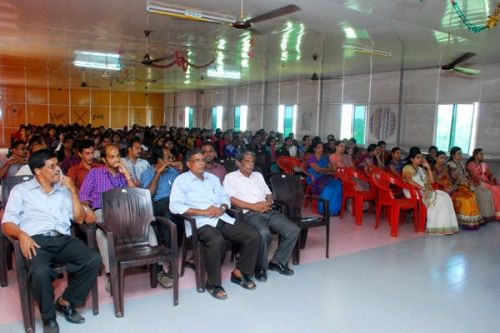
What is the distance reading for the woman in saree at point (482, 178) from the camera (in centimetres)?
669

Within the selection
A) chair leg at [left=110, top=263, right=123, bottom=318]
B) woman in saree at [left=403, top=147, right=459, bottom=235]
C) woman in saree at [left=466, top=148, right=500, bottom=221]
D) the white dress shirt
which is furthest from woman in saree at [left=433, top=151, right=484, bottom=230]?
chair leg at [left=110, top=263, right=123, bottom=318]

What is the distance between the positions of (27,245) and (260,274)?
1.97 metres

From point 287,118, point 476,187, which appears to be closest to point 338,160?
point 476,187

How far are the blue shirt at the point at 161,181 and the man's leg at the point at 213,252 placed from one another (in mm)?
982

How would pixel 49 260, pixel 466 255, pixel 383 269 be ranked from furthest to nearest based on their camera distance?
1. pixel 466 255
2. pixel 383 269
3. pixel 49 260

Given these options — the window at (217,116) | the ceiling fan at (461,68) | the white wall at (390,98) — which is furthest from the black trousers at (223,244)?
the window at (217,116)

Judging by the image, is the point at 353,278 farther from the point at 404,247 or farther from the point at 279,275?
the point at 404,247

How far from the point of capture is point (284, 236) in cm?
394

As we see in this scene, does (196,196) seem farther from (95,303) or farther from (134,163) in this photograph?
(134,163)

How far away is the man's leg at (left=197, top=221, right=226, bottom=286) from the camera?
339 cm

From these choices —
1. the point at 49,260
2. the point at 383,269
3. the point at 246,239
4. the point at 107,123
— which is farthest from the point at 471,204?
the point at 107,123

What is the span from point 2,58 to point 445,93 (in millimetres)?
11605

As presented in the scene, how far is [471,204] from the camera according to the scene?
237 inches

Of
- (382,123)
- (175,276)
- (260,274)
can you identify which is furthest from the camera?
(382,123)
